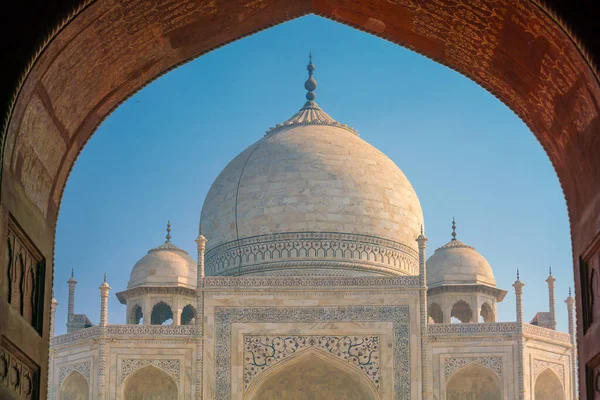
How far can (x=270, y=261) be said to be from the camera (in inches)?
948

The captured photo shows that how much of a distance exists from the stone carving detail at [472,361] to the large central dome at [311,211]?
10.5 feet

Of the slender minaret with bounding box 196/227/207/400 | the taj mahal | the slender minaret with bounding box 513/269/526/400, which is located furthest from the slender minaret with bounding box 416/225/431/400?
the slender minaret with bounding box 196/227/207/400

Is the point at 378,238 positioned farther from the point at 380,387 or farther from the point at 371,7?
the point at 371,7

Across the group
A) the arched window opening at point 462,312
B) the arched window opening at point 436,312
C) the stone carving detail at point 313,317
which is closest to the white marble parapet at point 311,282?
the stone carving detail at point 313,317

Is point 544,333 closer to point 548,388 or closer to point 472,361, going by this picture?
point 548,388

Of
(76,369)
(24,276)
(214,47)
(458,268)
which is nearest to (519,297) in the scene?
(458,268)

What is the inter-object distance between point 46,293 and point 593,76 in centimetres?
342

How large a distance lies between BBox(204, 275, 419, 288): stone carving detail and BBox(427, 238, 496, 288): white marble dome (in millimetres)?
2625

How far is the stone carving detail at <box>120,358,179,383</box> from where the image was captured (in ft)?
70.3

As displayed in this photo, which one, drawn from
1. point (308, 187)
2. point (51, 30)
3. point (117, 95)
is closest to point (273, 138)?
point (308, 187)

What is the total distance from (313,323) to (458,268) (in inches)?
164

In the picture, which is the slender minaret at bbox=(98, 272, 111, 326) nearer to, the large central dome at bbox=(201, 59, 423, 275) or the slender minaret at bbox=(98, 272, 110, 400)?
the slender minaret at bbox=(98, 272, 110, 400)

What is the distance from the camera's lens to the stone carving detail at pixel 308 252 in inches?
945

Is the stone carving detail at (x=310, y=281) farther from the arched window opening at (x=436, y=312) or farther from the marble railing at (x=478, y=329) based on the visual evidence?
the arched window opening at (x=436, y=312)
